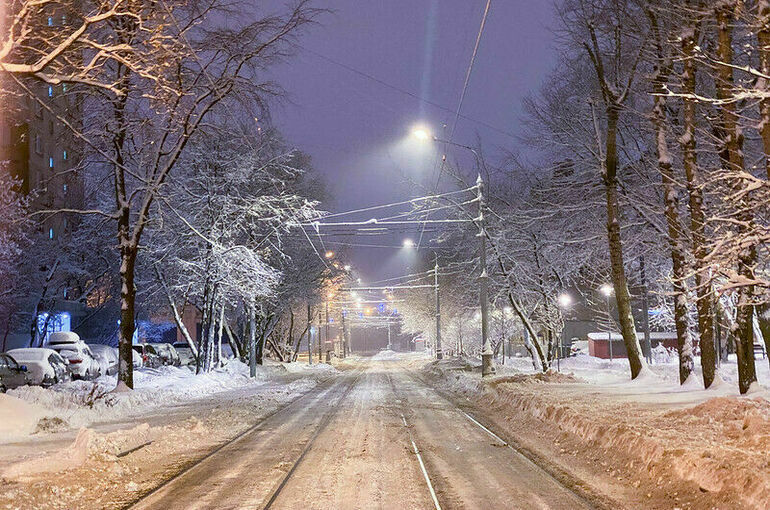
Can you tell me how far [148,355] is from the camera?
35.0 m

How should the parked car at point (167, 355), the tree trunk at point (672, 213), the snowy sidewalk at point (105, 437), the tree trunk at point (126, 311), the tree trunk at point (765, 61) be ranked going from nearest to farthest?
the snowy sidewalk at point (105, 437)
the tree trunk at point (765, 61)
the tree trunk at point (672, 213)
the tree trunk at point (126, 311)
the parked car at point (167, 355)

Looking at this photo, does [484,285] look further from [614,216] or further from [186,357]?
[186,357]

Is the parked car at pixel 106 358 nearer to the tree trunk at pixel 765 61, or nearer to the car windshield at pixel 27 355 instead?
the car windshield at pixel 27 355

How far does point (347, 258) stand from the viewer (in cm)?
5541

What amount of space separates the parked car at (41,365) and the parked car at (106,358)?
528 centimetres

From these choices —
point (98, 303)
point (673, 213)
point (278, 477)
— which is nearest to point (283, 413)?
point (278, 477)

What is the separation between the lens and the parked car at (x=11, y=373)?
21.0 m

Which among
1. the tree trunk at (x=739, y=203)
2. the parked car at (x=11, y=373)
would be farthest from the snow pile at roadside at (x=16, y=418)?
the tree trunk at (x=739, y=203)

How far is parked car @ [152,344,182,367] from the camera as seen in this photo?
37719 mm

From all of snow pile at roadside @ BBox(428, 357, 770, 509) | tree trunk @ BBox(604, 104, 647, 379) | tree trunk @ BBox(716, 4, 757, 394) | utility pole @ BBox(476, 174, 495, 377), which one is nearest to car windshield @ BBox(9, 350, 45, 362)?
snow pile at roadside @ BBox(428, 357, 770, 509)

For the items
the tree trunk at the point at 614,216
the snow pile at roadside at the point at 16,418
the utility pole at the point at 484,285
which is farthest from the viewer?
the utility pole at the point at 484,285

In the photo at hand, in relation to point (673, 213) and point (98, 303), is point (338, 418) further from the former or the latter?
point (98, 303)

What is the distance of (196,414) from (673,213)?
12302 millimetres

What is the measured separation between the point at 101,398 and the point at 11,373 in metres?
5.82
